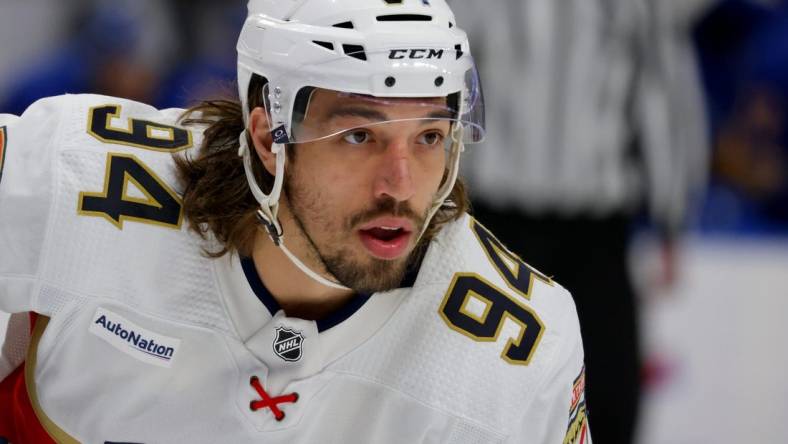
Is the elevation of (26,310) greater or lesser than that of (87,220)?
lesser

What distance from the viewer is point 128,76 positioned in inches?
219

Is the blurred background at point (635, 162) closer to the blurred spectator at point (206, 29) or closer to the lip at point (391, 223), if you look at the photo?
the blurred spectator at point (206, 29)

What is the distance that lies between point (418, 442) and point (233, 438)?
375 mm

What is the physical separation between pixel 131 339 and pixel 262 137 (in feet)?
1.60

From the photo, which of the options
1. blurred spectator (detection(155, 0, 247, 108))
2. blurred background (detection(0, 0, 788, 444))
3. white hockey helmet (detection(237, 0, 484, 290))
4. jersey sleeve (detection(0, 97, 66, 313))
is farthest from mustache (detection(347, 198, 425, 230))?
blurred spectator (detection(155, 0, 247, 108))

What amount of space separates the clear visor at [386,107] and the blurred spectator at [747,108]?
2604 mm

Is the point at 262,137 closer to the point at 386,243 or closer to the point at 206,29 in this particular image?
the point at 386,243

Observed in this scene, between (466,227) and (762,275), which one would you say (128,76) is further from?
(466,227)

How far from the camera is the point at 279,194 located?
2803mm

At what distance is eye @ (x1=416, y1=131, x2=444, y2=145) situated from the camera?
2.73 m

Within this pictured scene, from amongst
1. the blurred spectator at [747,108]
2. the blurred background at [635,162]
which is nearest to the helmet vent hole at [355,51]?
the blurred background at [635,162]

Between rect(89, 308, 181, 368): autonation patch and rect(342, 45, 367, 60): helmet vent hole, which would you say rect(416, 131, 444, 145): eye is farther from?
rect(89, 308, 181, 368): autonation patch

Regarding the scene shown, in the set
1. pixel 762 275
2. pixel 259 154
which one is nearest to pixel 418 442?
pixel 259 154

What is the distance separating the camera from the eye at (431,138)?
2729 mm
